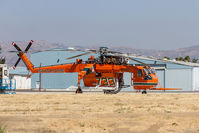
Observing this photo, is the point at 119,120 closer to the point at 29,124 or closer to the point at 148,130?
the point at 148,130

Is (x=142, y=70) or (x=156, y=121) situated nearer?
(x=156, y=121)

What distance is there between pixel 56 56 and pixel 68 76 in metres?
5.91

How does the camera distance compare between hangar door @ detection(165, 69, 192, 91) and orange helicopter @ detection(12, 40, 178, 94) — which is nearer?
orange helicopter @ detection(12, 40, 178, 94)

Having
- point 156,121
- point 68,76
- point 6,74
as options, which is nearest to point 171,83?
point 68,76

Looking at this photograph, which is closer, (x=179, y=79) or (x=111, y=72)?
(x=111, y=72)

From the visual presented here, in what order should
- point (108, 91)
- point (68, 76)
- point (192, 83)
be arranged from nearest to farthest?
1. point (108, 91)
2. point (192, 83)
3. point (68, 76)

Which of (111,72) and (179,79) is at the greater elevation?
(111,72)

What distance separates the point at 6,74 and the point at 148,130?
3259 cm

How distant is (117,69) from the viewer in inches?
1570

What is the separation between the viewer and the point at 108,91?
42062mm

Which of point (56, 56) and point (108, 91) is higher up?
point (56, 56)

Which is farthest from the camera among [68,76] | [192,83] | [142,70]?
[68,76]

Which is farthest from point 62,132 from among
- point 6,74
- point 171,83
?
point 171,83

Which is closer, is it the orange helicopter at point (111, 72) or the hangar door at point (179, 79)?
the orange helicopter at point (111, 72)
